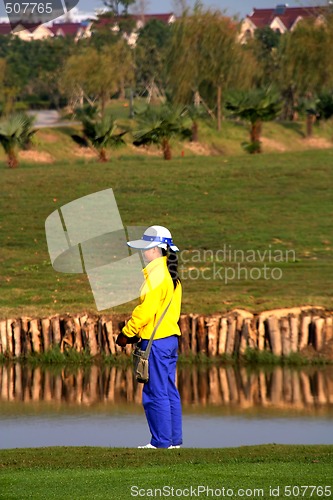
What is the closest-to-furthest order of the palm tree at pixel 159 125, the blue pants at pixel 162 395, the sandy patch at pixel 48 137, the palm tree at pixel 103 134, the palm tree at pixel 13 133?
the blue pants at pixel 162 395 → the palm tree at pixel 13 133 → the palm tree at pixel 159 125 → the palm tree at pixel 103 134 → the sandy patch at pixel 48 137

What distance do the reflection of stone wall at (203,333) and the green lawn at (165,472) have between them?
6.03m

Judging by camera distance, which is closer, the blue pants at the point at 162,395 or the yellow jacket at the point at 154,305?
the yellow jacket at the point at 154,305

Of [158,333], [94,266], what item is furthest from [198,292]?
[158,333]

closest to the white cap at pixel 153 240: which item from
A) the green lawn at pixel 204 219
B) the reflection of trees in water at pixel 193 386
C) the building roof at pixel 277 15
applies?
the reflection of trees in water at pixel 193 386

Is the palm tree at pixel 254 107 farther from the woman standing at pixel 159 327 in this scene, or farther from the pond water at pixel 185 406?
the woman standing at pixel 159 327

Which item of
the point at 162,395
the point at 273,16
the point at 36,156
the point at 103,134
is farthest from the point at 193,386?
the point at 273,16

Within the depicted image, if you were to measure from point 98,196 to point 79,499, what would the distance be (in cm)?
1939

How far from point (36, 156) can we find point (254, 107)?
1245 cm

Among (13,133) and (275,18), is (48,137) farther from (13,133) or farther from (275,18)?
(275,18)

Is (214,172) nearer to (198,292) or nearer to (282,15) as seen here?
(198,292)

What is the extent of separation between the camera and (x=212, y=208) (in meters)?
24.1

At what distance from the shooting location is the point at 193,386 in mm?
14516

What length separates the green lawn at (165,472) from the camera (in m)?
7.59

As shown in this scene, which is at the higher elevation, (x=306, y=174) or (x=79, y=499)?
(x=79, y=499)
